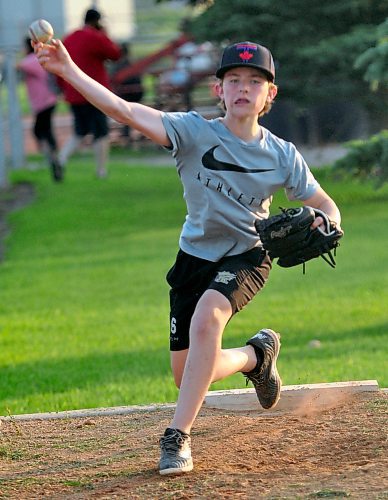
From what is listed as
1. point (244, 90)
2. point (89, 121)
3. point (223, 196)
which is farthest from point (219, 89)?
point (89, 121)

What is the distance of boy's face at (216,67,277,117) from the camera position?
230 inches

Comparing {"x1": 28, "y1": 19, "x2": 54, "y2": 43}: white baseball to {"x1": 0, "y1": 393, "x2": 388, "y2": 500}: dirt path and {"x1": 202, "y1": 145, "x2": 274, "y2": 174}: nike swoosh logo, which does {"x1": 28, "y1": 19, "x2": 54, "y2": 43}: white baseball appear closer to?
{"x1": 202, "y1": 145, "x2": 274, "y2": 174}: nike swoosh logo

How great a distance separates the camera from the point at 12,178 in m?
21.6

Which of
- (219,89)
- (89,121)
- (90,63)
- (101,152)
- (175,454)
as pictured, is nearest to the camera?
(175,454)

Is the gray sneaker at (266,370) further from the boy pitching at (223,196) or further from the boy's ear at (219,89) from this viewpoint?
the boy's ear at (219,89)

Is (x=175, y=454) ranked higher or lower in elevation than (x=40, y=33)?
lower

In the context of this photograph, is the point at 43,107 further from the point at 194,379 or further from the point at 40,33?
the point at 194,379

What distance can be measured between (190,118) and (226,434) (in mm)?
1596

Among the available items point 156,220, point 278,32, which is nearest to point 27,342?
point 156,220

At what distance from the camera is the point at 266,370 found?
248 inches

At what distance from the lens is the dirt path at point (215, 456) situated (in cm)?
519

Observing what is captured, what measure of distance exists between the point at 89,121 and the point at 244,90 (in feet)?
42.1

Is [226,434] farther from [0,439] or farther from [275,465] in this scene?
[0,439]

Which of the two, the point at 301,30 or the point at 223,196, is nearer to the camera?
the point at 223,196
